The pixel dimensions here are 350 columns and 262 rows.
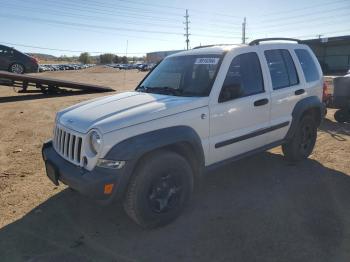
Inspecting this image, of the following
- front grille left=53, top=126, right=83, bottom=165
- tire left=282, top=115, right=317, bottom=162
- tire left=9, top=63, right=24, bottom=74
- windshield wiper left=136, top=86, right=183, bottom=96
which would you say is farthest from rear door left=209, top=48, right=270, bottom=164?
tire left=9, top=63, right=24, bottom=74

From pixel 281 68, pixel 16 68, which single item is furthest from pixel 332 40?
pixel 281 68

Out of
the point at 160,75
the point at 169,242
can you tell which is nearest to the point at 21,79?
the point at 160,75

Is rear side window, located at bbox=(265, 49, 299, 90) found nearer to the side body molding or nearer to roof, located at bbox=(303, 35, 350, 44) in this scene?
the side body molding

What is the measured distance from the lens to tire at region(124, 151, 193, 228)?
11.8 ft

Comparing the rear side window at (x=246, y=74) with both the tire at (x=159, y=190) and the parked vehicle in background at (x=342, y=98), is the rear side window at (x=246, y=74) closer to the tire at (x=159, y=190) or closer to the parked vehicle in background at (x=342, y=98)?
the tire at (x=159, y=190)

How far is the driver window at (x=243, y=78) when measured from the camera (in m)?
4.28

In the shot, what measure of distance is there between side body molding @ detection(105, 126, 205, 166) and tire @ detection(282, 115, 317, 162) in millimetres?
2294

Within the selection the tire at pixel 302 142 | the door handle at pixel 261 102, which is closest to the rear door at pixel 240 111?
the door handle at pixel 261 102

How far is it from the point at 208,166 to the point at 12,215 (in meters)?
2.37

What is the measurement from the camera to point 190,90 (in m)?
4.34

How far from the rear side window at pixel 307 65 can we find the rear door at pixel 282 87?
0.21 metres

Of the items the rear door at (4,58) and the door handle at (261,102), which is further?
the rear door at (4,58)

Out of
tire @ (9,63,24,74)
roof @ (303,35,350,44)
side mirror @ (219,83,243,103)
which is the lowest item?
side mirror @ (219,83,243,103)

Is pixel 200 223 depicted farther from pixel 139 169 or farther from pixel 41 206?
pixel 41 206
